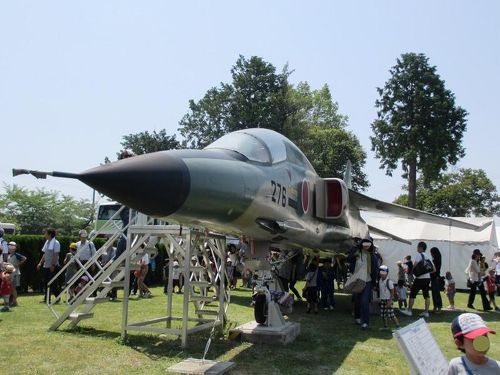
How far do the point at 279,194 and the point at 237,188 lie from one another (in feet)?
4.19

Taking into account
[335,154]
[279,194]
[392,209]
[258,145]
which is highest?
[335,154]

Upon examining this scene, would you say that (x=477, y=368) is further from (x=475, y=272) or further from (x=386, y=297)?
(x=475, y=272)

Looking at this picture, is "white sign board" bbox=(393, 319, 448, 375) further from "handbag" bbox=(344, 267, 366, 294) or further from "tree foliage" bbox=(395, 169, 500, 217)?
"tree foliage" bbox=(395, 169, 500, 217)

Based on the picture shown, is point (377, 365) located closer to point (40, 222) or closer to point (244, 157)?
point (244, 157)

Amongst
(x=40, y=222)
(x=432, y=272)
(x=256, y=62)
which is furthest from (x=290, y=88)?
(x=432, y=272)

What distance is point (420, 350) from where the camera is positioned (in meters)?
3.00

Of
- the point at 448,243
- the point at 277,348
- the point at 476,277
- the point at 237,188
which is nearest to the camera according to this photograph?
the point at 237,188

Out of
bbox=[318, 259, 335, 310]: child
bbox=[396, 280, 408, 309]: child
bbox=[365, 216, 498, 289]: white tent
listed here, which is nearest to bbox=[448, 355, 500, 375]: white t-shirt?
bbox=[318, 259, 335, 310]: child

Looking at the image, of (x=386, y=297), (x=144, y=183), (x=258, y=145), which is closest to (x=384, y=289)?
(x=386, y=297)

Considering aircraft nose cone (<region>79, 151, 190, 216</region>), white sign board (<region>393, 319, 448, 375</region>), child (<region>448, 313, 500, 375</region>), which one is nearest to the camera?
child (<region>448, 313, 500, 375</region>)

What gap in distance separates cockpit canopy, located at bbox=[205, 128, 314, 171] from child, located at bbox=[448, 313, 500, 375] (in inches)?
139

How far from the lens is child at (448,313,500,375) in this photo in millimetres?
2691

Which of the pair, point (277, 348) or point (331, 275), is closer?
point (277, 348)

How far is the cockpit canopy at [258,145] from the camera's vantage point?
6.04 metres
